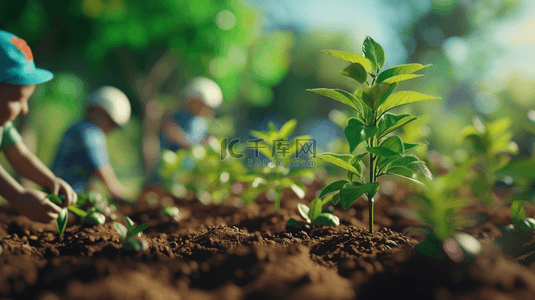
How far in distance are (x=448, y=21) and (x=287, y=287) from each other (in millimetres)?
21120

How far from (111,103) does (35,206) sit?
6.37 ft

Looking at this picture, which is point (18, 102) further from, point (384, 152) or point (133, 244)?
point (384, 152)

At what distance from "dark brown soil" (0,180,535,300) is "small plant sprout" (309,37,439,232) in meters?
0.26

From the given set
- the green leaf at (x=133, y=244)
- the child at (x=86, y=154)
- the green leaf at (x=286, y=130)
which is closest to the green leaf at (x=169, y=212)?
the green leaf at (x=133, y=244)

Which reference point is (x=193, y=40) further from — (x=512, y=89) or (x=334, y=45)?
(x=334, y=45)

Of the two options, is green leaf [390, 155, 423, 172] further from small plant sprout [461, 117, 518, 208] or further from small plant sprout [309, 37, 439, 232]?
small plant sprout [461, 117, 518, 208]

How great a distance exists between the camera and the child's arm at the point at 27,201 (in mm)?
1569

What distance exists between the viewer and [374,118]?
1.43 m

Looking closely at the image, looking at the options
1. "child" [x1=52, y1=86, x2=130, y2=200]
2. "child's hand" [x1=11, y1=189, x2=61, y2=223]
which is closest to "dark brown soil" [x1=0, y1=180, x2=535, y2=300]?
"child's hand" [x1=11, y1=189, x2=61, y2=223]

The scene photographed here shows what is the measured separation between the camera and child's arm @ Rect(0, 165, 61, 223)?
157 cm

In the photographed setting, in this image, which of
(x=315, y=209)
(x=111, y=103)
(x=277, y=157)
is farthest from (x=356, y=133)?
(x=111, y=103)

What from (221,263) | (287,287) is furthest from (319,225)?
(287,287)

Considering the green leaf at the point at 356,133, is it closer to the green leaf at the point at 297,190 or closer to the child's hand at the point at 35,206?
the green leaf at the point at 297,190

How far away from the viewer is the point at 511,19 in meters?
15.5
